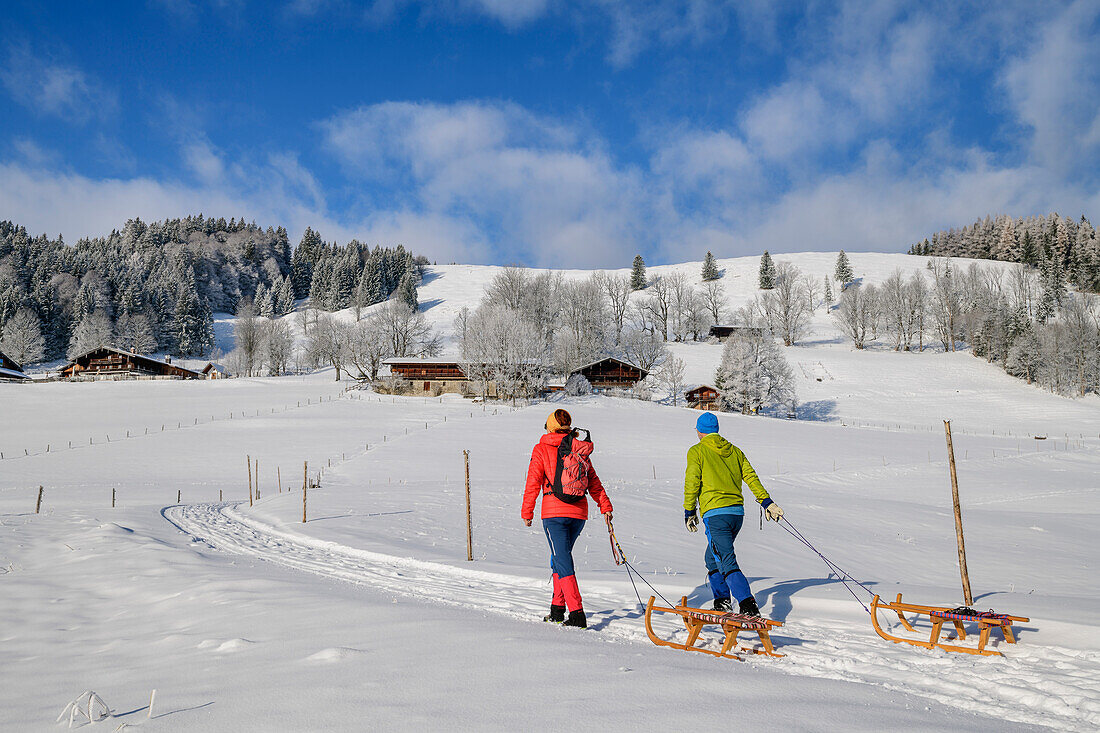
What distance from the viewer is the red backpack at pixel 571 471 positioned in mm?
5977

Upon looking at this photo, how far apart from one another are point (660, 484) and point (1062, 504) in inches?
668

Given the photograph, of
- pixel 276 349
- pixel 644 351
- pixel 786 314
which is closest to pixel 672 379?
pixel 644 351

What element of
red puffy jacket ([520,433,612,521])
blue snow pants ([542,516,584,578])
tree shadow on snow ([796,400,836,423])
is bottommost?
tree shadow on snow ([796,400,836,423])

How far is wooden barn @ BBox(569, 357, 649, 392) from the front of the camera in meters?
77.1

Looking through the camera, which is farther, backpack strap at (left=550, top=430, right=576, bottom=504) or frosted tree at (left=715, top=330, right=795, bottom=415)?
frosted tree at (left=715, top=330, right=795, bottom=415)

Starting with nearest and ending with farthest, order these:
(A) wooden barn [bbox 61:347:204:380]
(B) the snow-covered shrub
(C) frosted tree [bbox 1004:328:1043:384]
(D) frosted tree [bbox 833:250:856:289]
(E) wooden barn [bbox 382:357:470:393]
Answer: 1. (B) the snow-covered shrub
2. (E) wooden barn [bbox 382:357:470:393]
3. (C) frosted tree [bbox 1004:328:1043:384]
4. (A) wooden barn [bbox 61:347:204:380]
5. (D) frosted tree [bbox 833:250:856:289]

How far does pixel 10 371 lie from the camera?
255 ft

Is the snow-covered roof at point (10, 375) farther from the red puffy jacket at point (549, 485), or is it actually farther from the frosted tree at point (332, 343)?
the red puffy jacket at point (549, 485)

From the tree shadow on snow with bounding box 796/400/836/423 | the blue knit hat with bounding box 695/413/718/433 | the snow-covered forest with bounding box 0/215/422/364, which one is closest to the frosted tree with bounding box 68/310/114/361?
the snow-covered forest with bounding box 0/215/422/364

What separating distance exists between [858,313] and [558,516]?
10947 cm

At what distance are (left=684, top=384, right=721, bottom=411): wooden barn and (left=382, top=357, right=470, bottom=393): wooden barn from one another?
1125 inches

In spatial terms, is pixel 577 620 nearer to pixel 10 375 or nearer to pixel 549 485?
pixel 549 485

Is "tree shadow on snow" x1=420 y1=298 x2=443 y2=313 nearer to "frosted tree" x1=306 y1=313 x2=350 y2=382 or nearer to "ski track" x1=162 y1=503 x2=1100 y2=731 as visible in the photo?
"frosted tree" x1=306 y1=313 x2=350 y2=382

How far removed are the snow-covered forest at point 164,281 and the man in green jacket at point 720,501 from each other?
107 meters
